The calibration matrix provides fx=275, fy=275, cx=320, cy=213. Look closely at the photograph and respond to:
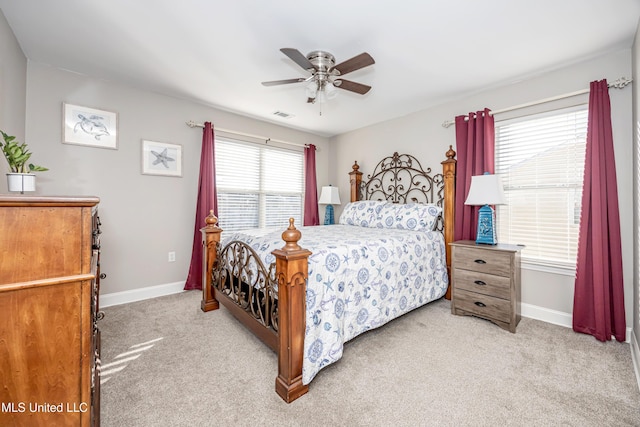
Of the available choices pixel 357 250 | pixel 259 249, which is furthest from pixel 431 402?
pixel 259 249

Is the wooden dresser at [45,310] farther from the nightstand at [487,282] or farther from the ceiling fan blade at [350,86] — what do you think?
the nightstand at [487,282]

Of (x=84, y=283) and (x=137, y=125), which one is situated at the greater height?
(x=137, y=125)

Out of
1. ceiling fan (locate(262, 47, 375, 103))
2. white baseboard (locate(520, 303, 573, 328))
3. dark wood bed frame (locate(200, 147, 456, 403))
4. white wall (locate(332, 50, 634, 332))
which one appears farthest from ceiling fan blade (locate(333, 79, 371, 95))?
white baseboard (locate(520, 303, 573, 328))

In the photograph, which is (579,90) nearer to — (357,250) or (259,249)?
(357,250)

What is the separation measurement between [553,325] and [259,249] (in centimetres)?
275

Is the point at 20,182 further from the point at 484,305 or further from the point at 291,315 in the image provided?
the point at 484,305

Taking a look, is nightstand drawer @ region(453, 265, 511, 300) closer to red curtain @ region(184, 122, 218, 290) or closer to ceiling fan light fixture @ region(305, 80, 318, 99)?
ceiling fan light fixture @ region(305, 80, 318, 99)

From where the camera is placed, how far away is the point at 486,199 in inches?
103

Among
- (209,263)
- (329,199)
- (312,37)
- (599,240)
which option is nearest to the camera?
(312,37)

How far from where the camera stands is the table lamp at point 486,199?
8.52ft

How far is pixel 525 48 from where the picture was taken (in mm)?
2277

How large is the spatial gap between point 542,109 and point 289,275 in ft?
9.69

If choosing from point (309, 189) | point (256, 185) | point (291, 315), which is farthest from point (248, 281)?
point (309, 189)

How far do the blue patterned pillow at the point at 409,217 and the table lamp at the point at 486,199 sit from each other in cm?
49
